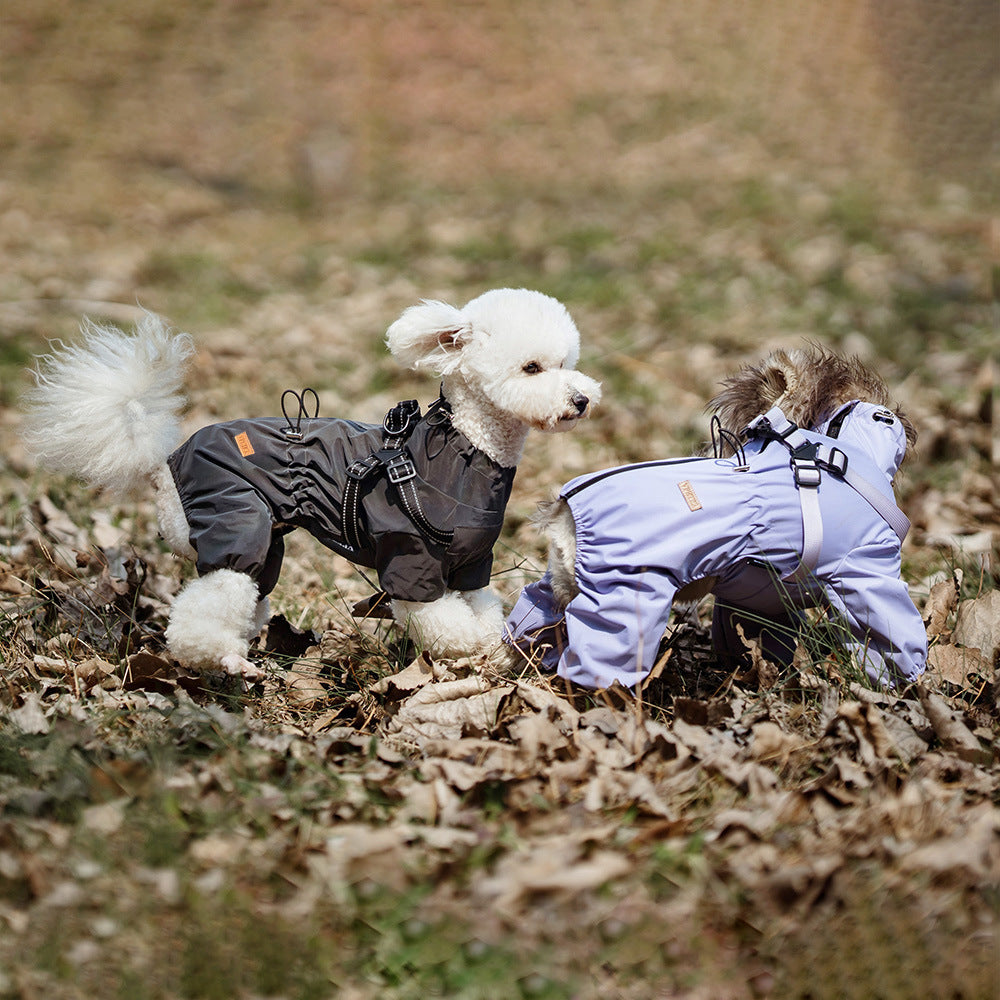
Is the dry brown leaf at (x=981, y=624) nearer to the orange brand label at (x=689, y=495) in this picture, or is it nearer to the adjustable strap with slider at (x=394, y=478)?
the orange brand label at (x=689, y=495)

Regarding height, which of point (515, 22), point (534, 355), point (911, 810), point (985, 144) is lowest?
point (911, 810)

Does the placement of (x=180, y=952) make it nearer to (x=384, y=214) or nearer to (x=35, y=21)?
(x=384, y=214)

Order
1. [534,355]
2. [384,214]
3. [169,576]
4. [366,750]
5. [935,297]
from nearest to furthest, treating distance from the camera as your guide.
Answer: [366,750] < [534,355] < [169,576] < [935,297] < [384,214]

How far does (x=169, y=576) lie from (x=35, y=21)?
14339mm

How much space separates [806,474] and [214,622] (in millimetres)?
1746

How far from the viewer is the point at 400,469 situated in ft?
9.82

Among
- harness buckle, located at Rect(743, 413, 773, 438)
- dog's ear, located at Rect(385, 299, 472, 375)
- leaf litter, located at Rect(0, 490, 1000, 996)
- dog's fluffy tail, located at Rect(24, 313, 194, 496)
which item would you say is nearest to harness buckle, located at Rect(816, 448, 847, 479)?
harness buckle, located at Rect(743, 413, 773, 438)

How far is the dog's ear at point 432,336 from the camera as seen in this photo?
2.95 metres

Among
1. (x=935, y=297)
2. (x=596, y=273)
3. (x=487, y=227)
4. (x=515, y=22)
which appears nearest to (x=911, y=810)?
(x=935, y=297)

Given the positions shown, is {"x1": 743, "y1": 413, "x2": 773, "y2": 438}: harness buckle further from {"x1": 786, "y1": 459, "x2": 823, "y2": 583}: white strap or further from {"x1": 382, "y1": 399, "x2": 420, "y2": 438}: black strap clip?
{"x1": 382, "y1": 399, "x2": 420, "y2": 438}: black strap clip

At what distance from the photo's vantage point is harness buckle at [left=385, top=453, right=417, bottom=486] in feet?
9.75

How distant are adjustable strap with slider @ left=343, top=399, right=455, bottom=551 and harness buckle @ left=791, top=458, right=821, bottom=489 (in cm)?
100

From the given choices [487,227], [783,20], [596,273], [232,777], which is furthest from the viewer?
[783,20]

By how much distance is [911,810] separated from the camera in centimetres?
219
